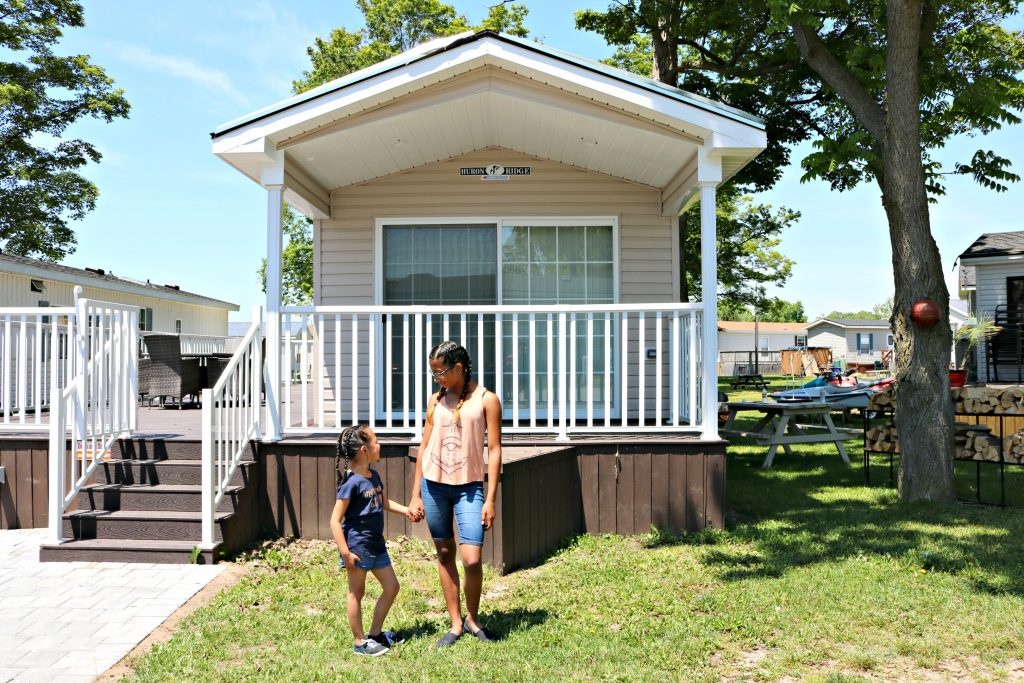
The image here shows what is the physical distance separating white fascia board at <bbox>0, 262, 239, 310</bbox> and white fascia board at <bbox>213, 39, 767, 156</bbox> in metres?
12.6

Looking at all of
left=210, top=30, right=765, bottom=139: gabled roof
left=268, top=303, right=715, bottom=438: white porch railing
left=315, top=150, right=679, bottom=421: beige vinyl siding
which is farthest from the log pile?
left=210, top=30, right=765, bottom=139: gabled roof

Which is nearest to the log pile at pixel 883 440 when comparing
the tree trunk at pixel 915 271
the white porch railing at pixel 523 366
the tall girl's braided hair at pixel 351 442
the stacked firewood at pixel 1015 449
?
the tree trunk at pixel 915 271

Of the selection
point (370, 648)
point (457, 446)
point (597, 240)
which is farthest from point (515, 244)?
point (370, 648)

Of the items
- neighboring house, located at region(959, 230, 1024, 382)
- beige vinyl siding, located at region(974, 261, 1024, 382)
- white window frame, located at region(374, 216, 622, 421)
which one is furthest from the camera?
beige vinyl siding, located at region(974, 261, 1024, 382)

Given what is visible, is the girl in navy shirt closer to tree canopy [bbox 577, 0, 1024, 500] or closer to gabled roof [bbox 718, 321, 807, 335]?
tree canopy [bbox 577, 0, 1024, 500]

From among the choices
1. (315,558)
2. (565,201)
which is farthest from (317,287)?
(315,558)

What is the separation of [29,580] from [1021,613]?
590 cm

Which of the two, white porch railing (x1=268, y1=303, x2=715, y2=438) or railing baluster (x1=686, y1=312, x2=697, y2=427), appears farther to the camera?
white porch railing (x1=268, y1=303, x2=715, y2=438)

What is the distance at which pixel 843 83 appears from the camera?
7.62 m

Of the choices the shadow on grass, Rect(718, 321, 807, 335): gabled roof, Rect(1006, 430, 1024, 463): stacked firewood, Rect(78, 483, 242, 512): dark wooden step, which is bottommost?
the shadow on grass

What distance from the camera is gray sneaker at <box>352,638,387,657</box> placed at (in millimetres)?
3740

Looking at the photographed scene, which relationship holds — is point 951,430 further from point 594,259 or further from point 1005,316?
point 1005,316

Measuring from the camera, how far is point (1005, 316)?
21047 millimetres

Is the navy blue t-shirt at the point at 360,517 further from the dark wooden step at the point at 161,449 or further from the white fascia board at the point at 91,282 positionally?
the white fascia board at the point at 91,282
